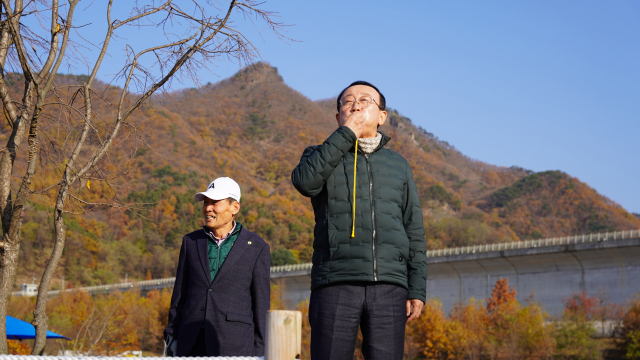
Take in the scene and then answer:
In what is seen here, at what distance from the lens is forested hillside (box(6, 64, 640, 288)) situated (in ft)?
215

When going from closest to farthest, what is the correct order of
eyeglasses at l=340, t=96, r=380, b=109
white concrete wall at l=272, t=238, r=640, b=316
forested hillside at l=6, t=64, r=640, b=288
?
eyeglasses at l=340, t=96, r=380, b=109
white concrete wall at l=272, t=238, r=640, b=316
forested hillside at l=6, t=64, r=640, b=288

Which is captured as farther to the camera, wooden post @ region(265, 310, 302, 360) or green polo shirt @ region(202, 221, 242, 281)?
→ green polo shirt @ region(202, 221, 242, 281)

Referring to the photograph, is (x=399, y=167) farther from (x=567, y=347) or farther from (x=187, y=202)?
(x=187, y=202)

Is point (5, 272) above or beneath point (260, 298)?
above

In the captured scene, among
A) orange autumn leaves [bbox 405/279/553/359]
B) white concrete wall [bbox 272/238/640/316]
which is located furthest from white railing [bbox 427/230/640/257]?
orange autumn leaves [bbox 405/279/553/359]

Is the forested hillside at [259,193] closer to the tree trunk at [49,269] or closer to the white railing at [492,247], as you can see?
the tree trunk at [49,269]

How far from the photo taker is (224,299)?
4.15 meters

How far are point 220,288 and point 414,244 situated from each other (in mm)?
1473

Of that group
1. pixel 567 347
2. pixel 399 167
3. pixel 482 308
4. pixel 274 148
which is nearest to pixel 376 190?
pixel 399 167

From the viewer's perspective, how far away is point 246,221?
75500 mm

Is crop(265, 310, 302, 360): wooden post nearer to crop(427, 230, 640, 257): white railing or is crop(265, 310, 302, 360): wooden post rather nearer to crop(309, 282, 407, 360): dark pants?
crop(309, 282, 407, 360): dark pants

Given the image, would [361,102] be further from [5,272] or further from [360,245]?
[5,272]

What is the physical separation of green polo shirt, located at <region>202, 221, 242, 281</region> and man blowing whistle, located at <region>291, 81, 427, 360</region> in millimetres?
1242

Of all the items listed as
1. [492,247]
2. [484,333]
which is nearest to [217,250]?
[484,333]
